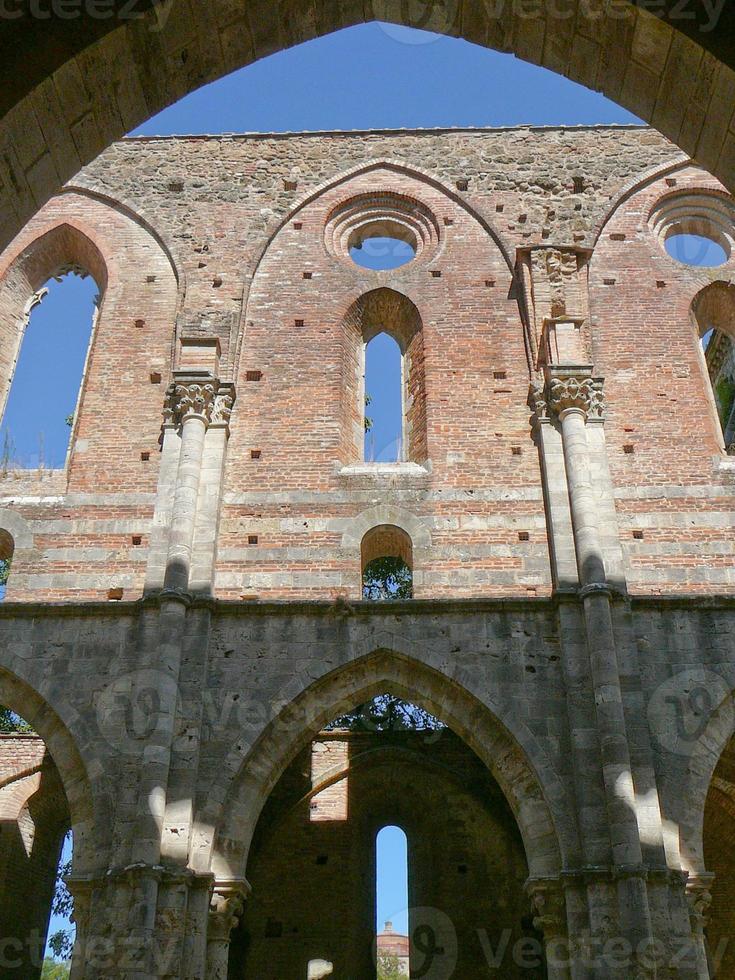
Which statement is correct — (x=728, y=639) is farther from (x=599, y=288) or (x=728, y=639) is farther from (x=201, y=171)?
(x=201, y=171)

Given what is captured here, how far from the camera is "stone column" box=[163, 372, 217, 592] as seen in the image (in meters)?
9.98

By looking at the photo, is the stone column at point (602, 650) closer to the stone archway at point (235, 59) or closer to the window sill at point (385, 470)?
the window sill at point (385, 470)

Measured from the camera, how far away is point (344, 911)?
1258 centimetres

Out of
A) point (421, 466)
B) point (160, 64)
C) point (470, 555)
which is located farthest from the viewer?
point (421, 466)

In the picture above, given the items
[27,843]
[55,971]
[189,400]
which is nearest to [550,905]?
[189,400]

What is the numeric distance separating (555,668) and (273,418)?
187 inches

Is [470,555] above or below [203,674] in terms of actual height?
above

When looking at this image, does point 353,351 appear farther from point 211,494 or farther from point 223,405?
point 211,494

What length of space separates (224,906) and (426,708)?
8.65 ft

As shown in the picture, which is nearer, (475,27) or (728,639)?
(475,27)

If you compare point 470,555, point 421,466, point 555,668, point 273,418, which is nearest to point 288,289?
point 273,418

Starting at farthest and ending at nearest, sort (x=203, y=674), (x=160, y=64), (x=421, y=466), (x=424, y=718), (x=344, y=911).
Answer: (x=424, y=718)
(x=344, y=911)
(x=421, y=466)
(x=203, y=674)
(x=160, y=64)

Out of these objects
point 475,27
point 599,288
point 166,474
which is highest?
point 599,288

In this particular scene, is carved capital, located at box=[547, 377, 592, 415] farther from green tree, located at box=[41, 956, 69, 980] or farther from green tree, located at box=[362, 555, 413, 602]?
green tree, located at box=[41, 956, 69, 980]
